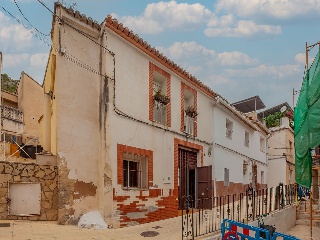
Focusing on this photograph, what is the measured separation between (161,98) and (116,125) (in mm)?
2776

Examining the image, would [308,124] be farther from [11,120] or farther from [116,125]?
[11,120]

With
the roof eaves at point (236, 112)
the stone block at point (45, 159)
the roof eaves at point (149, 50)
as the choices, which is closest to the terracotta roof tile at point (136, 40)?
the roof eaves at point (149, 50)

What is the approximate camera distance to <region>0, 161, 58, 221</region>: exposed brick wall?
10.5m

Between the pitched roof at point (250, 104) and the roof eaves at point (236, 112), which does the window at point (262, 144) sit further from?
the roof eaves at point (236, 112)

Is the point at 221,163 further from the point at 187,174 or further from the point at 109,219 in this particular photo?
the point at 109,219

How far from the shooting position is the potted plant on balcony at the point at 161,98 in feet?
41.4

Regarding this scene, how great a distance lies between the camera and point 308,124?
11.0 m

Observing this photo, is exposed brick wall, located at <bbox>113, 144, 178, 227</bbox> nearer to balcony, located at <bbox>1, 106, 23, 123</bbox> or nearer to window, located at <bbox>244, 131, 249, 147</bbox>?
window, located at <bbox>244, 131, 249, 147</bbox>

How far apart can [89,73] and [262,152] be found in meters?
19.2

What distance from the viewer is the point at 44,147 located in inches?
596

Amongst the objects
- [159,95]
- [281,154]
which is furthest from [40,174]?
[281,154]

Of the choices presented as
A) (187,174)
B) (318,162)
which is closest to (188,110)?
(187,174)

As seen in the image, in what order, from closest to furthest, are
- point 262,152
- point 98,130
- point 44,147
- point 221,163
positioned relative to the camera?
1. point 98,130
2. point 44,147
3. point 221,163
4. point 262,152

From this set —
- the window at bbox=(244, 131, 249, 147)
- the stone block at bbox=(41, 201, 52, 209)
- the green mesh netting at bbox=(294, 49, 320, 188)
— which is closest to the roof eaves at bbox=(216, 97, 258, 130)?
the window at bbox=(244, 131, 249, 147)
